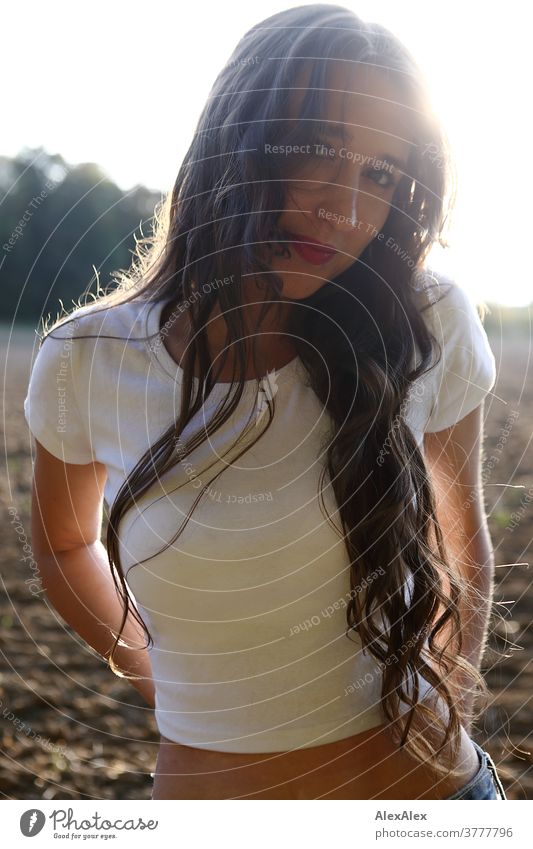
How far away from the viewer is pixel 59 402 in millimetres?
1067

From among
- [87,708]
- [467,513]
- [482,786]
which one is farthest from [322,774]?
[87,708]

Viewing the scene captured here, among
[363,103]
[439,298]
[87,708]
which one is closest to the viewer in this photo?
[363,103]

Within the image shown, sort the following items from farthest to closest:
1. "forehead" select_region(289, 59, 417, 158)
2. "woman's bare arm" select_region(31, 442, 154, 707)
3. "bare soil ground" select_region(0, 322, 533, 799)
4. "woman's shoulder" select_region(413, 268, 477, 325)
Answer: "bare soil ground" select_region(0, 322, 533, 799), "woman's bare arm" select_region(31, 442, 154, 707), "woman's shoulder" select_region(413, 268, 477, 325), "forehead" select_region(289, 59, 417, 158)

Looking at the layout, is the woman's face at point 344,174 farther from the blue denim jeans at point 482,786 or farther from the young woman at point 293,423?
the blue denim jeans at point 482,786

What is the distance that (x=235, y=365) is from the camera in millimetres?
1054

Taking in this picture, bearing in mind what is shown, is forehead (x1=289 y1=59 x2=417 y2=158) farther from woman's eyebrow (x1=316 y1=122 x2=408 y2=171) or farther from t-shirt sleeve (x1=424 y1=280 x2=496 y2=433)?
t-shirt sleeve (x1=424 y1=280 x2=496 y2=433)

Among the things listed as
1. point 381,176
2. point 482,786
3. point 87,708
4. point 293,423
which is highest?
point 381,176

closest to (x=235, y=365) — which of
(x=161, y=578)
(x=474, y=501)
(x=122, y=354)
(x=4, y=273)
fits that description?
(x=122, y=354)

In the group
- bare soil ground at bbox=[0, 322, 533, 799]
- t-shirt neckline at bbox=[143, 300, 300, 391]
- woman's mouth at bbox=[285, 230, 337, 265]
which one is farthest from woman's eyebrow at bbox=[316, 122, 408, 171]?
bare soil ground at bbox=[0, 322, 533, 799]

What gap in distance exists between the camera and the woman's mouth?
1036 millimetres

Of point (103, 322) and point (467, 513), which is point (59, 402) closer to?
point (103, 322)

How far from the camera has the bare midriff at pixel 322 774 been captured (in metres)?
1.00

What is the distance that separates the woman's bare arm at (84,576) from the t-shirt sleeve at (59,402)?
10 cm

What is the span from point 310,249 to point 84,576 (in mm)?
544
